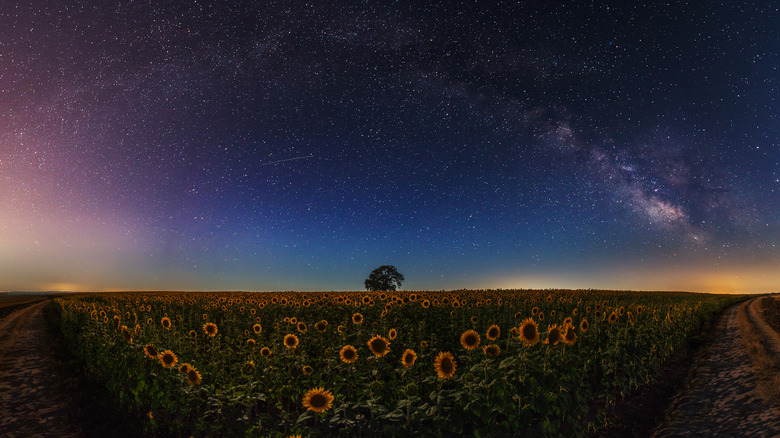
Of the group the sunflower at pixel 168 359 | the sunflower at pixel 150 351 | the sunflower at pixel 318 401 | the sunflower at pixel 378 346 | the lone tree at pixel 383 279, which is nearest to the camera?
the sunflower at pixel 318 401

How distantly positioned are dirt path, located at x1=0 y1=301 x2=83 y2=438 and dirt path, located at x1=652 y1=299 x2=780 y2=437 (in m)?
11.2

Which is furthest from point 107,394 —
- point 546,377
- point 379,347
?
point 546,377

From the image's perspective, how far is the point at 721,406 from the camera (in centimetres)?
852

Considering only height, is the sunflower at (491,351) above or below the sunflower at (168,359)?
above

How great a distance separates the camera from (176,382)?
750 cm

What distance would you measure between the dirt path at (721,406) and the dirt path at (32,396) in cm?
1117

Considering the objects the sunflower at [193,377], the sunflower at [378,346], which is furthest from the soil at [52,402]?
the sunflower at [378,346]

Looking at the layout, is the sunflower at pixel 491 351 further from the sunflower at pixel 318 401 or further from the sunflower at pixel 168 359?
the sunflower at pixel 168 359

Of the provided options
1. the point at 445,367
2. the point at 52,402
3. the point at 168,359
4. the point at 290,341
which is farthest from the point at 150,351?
the point at 445,367

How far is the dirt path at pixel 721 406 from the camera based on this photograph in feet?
24.2

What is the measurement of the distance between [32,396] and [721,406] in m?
15.3

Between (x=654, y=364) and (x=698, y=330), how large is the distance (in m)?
10.4

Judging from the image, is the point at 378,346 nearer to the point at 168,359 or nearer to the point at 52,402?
the point at 168,359

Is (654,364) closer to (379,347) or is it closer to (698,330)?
(379,347)
